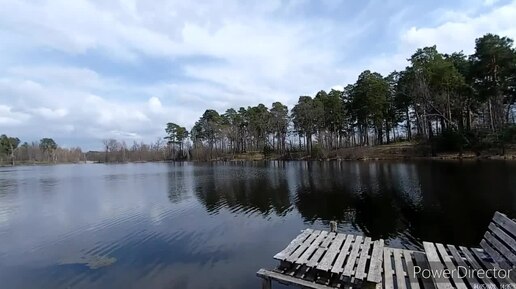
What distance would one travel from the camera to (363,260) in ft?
21.5

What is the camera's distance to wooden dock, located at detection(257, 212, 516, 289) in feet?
16.9

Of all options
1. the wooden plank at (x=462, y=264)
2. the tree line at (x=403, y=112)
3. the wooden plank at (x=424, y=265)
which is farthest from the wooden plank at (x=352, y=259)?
the tree line at (x=403, y=112)

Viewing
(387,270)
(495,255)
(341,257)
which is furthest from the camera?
(341,257)

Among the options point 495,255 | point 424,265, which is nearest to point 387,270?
point 424,265

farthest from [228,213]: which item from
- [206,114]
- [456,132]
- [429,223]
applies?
[206,114]

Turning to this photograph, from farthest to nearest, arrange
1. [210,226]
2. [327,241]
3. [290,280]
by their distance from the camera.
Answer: [210,226] < [327,241] < [290,280]

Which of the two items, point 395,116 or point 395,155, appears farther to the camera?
point 395,116

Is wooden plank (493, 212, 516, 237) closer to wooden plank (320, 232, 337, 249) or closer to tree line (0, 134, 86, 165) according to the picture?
wooden plank (320, 232, 337, 249)

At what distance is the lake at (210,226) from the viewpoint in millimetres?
9555

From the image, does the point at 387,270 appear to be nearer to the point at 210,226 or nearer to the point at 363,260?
the point at 363,260

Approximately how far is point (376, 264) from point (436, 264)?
1070mm

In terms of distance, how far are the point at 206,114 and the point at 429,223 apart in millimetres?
92512

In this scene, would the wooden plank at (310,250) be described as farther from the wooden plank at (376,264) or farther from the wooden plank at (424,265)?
the wooden plank at (424,265)

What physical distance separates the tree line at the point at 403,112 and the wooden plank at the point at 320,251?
43326mm
